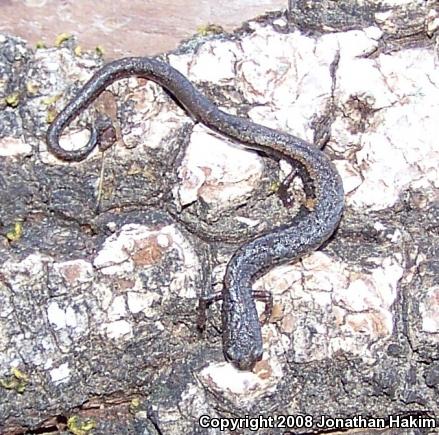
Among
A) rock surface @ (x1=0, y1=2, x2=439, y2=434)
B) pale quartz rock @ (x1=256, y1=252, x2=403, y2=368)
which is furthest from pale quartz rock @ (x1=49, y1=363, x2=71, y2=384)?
pale quartz rock @ (x1=256, y1=252, x2=403, y2=368)

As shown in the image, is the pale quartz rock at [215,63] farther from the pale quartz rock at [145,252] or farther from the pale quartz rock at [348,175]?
the pale quartz rock at [145,252]

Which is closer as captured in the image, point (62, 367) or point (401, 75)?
point (62, 367)

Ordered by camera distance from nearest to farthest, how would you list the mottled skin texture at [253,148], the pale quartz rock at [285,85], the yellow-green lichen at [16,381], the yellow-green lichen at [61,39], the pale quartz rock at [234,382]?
the yellow-green lichen at [16,381] < the pale quartz rock at [234,382] < the mottled skin texture at [253,148] < the pale quartz rock at [285,85] < the yellow-green lichen at [61,39]

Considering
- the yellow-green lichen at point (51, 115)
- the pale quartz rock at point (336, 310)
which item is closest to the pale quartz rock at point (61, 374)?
the pale quartz rock at point (336, 310)

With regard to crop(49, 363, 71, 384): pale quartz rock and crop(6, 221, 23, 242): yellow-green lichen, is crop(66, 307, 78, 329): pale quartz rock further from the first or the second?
crop(6, 221, 23, 242): yellow-green lichen

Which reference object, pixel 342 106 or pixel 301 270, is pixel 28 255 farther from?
pixel 342 106

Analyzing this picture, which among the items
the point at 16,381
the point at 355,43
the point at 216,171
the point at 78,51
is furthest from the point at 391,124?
the point at 16,381

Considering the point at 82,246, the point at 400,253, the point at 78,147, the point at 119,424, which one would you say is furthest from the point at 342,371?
the point at 78,147
